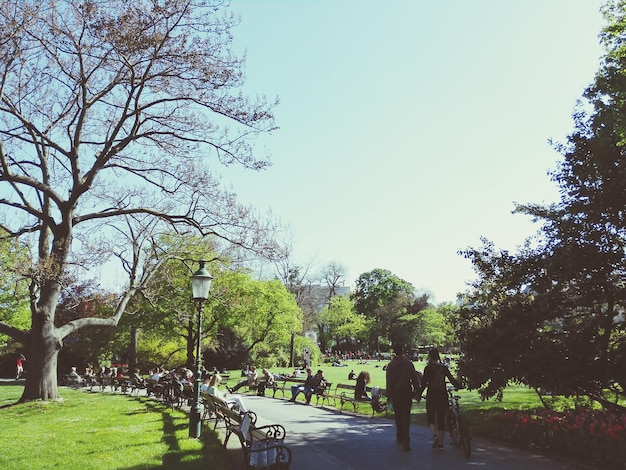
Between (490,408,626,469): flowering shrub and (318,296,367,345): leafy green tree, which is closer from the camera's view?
(490,408,626,469): flowering shrub

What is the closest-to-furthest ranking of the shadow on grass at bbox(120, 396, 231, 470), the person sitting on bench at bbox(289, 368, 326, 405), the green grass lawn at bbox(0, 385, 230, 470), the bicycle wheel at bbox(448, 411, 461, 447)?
the shadow on grass at bbox(120, 396, 231, 470) < the green grass lawn at bbox(0, 385, 230, 470) < the bicycle wheel at bbox(448, 411, 461, 447) < the person sitting on bench at bbox(289, 368, 326, 405)

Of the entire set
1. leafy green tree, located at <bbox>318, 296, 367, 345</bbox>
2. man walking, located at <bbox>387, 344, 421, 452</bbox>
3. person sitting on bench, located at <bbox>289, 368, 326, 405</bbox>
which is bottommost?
person sitting on bench, located at <bbox>289, 368, 326, 405</bbox>

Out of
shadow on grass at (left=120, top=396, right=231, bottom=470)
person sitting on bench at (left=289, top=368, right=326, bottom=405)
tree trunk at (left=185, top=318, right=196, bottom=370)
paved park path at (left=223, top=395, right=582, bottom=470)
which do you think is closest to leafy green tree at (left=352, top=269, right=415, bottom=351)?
tree trunk at (left=185, top=318, right=196, bottom=370)

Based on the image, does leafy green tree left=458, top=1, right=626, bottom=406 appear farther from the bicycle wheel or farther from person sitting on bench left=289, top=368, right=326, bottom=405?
person sitting on bench left=289, top=368, right=326, bottom=405

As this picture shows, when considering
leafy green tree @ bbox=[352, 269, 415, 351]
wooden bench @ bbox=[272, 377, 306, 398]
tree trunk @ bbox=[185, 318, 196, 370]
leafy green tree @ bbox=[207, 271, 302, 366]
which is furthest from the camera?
leafy green tree @ bbox=[352, 269, 415, 351]

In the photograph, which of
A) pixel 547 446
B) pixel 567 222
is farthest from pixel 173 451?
pixel 567 222

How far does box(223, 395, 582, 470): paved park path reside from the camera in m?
7.79

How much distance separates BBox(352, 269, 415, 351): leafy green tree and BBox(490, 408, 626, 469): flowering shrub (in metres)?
76.8

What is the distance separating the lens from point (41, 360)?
16.5 metres

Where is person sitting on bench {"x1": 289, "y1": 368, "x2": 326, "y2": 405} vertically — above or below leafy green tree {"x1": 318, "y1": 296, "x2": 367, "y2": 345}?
below

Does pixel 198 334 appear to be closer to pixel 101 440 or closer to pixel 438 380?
pixel 101 440

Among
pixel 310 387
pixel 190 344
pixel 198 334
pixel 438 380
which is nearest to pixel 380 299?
pixel 190 344

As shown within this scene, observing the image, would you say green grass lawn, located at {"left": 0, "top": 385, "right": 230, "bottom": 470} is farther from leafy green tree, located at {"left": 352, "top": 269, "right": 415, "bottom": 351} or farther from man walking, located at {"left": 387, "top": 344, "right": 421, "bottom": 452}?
leafy green tree, located at {"left": 352, "top": 269, "right": 415, "bottom": 351}

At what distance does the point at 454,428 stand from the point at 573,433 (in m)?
1.93
